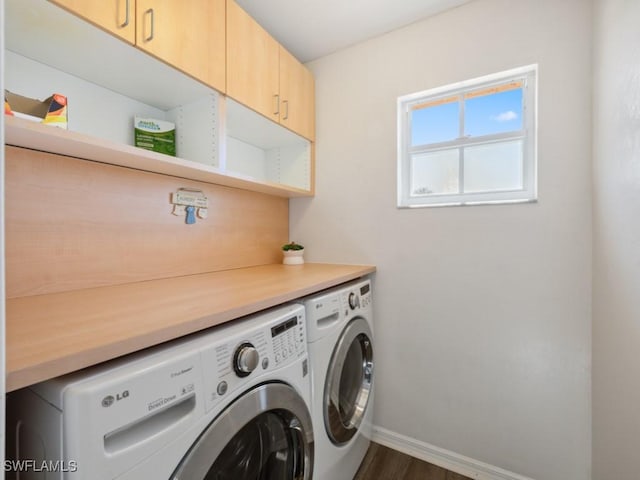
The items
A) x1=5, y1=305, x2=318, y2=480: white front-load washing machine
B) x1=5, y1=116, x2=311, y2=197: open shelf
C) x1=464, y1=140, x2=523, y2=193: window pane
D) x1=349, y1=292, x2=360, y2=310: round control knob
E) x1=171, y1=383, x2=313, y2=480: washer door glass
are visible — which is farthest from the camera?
x1=464, y1=140, x2=523, y2=193: window pane

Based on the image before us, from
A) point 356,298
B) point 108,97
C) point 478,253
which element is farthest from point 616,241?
point 108,97

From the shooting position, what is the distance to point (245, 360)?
723 millimetres

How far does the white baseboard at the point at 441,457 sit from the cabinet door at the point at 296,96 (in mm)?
1898

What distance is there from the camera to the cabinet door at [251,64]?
129 cm

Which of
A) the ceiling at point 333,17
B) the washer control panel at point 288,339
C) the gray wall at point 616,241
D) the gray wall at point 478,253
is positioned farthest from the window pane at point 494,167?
the washer control panel at point 288,339

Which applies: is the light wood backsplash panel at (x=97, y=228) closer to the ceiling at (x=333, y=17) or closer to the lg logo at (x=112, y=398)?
the lg logo at (x=112, y=398)

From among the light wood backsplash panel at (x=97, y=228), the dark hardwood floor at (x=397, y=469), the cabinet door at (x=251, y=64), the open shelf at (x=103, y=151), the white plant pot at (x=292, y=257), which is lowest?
the dark hardwood floor at (x=397, y=469)

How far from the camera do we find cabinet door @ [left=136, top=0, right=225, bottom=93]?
98cm

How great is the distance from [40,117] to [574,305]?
2.13m

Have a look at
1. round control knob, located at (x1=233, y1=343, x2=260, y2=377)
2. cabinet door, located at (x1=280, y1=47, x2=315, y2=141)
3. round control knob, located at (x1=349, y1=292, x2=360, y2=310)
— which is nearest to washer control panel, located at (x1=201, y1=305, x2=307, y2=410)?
round control knob, located at (x1=233, y1=343, x2=260, y2=377)

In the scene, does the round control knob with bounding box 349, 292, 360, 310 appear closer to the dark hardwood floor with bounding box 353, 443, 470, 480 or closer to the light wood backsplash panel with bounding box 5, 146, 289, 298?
the light wood backsplash panel with bounding box 5, 146, 289, 298

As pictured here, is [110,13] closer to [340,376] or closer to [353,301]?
[353,301]

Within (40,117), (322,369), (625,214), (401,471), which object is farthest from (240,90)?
(401,471)

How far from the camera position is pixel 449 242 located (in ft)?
5.04
